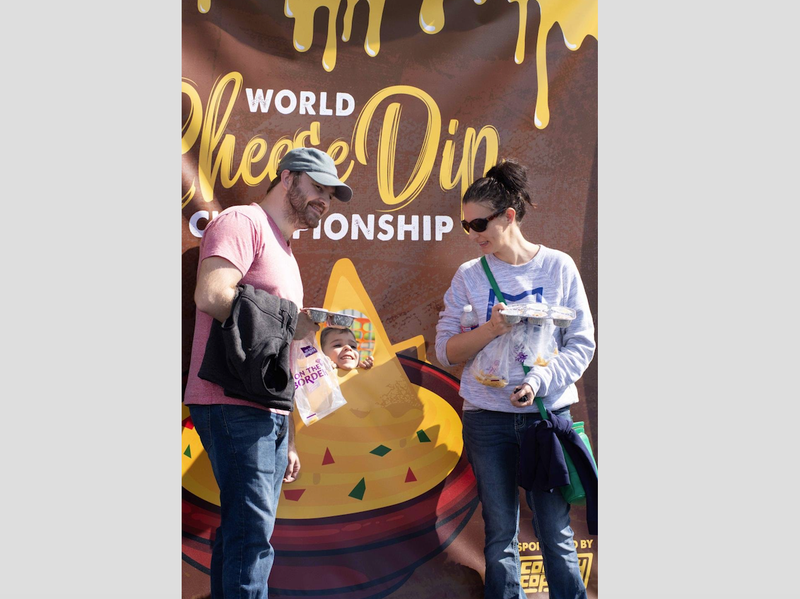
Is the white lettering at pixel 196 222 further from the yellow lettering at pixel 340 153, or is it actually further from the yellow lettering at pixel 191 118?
the yellow lettering at pixel 340 153

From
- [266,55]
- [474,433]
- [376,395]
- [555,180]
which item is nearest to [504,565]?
[474,433]

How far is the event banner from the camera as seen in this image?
3645mm

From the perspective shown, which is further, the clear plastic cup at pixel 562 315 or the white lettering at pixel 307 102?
the white lettering at pixel 307 102

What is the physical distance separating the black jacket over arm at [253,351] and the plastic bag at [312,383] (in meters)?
0.37

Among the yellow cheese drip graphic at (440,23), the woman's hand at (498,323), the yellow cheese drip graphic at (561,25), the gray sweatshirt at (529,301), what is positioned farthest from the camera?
the yellow cheese drip graphic at (561,25)

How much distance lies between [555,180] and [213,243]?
1917 millimetres

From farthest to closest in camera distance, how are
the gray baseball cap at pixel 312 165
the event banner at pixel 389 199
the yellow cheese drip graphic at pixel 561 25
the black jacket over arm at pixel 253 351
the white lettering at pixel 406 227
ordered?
the yellow cheese drip graphic at pixel 561 25
the white lettering at pixel 406 227
the event banner at pixel 389 199
the gray baseball cap at pixel 312 165
the black jacket over arm at pixel 253 351

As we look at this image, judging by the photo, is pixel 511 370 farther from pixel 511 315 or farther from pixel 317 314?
pixel 317 314

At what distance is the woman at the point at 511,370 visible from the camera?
3.50 m

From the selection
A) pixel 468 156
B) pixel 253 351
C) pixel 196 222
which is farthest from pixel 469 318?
pixel 196 222

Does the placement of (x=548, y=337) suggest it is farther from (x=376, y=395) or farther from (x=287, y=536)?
(x=287, y=536)

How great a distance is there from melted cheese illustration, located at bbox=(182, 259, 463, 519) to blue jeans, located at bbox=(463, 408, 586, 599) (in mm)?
330

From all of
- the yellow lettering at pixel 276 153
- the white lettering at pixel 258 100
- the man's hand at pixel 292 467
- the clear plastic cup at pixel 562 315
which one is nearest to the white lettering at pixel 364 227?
the yellow lettering at pixel 276 153

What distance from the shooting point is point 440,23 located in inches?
154
